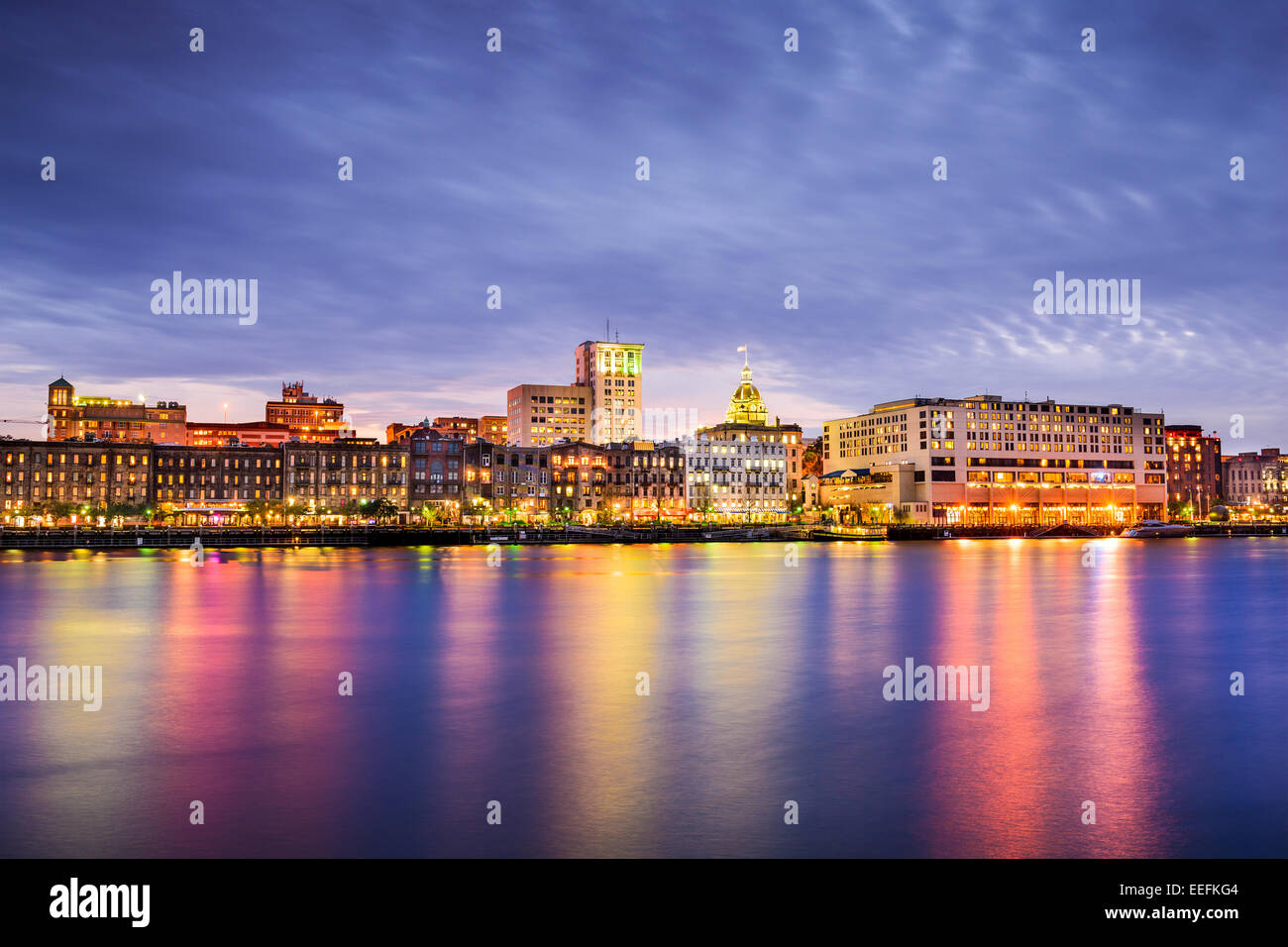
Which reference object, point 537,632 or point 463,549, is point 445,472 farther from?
point 537,632

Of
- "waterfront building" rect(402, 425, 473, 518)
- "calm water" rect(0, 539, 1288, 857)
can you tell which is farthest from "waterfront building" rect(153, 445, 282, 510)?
"calm water" rect(0, 539, 1288, 857)

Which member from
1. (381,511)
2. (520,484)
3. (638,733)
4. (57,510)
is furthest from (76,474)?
(638,733)

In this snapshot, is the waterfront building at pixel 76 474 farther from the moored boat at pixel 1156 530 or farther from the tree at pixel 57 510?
the moored boat at pixel 1156 530

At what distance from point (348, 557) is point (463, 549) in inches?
894

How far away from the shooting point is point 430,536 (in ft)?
441

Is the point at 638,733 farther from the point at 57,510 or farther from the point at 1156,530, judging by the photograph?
the point at 1156,530

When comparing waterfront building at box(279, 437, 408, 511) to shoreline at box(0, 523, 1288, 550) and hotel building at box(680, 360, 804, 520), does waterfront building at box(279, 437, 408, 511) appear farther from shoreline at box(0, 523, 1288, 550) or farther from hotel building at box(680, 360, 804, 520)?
hotel building at box(680, 360, 804, 520)

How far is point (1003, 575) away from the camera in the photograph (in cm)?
7769

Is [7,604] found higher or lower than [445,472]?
lower

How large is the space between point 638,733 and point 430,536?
117 meters

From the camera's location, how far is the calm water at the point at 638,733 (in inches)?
591

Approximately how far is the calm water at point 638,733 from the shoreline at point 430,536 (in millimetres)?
80784

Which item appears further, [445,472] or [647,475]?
[647,475]
